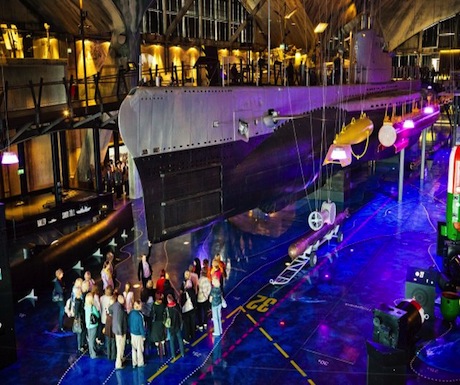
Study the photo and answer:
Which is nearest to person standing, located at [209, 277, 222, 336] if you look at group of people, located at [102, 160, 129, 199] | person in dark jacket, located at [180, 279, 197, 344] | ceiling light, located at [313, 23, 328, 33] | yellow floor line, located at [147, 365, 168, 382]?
person in dark jacket, located at [180, 279, 197, 344]

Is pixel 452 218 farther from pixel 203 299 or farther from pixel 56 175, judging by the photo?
pixel 56 175

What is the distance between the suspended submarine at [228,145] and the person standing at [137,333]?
1749mm


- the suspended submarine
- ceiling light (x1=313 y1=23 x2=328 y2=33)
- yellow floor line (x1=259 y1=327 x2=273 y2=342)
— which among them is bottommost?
yellow floor line (x1=259 y1=327 x2=273 y2=342)

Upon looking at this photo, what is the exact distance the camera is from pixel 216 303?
10766mm

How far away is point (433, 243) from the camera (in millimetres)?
17016

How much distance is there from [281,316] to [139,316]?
3.77 metres

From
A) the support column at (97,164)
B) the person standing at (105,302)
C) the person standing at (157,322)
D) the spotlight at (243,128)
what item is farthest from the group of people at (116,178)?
the person standing at (157,322)

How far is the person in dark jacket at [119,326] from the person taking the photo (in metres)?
9.65

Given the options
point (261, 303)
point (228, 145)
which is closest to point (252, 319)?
point (261, 303)

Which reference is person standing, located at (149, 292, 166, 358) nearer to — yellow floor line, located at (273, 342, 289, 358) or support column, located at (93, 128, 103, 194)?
yellow floor line, located at (273, 342, 289, 358)

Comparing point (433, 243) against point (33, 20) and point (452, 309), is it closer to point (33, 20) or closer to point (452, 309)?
point (452, 309)

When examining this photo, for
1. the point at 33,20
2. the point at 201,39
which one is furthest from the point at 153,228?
the point at 201,39

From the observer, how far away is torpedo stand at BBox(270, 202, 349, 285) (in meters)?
14.1

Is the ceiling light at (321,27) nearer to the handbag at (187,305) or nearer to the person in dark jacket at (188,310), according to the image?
the person in dark jacket at (188,310)
